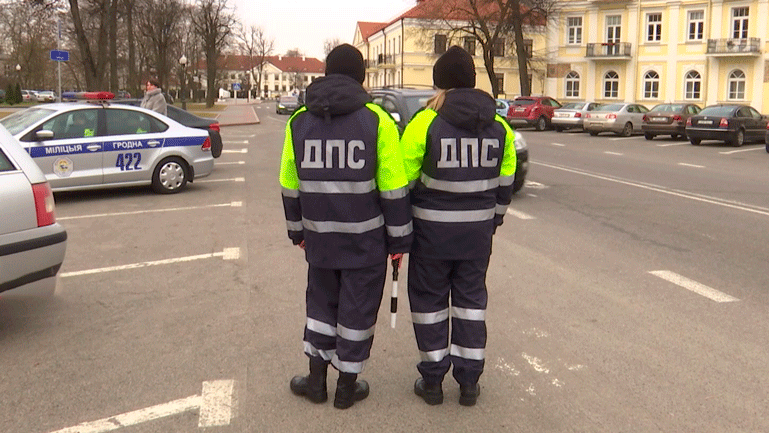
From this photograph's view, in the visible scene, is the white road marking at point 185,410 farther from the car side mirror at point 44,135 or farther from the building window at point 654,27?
the building window at point 654,27

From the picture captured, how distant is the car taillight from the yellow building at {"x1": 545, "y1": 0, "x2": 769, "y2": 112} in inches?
1978

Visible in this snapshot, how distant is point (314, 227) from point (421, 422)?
112cm

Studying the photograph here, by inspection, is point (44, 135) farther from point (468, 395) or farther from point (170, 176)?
point (468, 395)

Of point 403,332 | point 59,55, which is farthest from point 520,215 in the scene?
point 59,55

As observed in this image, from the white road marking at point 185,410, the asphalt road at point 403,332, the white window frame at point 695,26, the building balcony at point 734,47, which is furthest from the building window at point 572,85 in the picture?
the white road marking at point 185,410

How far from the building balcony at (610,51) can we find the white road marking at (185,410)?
5399 centimetres

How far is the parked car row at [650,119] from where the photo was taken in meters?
25.8

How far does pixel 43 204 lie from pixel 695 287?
5230 millimetres

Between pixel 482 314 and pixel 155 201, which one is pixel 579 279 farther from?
pixel 155 201

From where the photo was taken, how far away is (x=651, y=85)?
53.4 meters

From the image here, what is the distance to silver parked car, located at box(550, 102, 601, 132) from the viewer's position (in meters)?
33.4

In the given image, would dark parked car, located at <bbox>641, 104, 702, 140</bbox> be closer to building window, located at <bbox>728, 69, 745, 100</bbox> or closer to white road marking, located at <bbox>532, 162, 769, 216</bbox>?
white road marking, located at <bbox>532, 162, 769, 216</bbox>

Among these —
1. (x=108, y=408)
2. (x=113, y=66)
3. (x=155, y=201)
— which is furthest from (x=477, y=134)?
(x=113, y=66)

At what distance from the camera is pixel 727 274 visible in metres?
6.93
